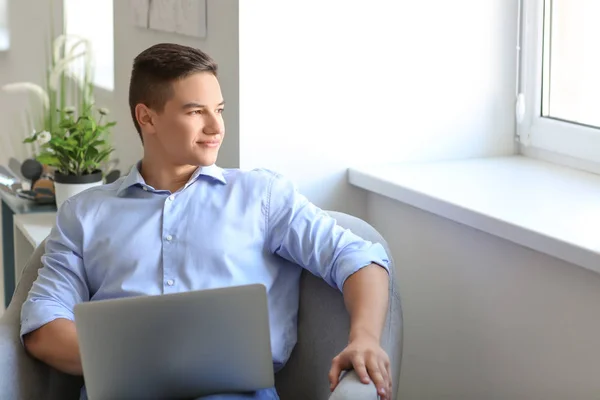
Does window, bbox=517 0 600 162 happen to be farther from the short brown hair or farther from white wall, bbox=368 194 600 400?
the short brown hair

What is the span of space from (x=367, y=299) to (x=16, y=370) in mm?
605

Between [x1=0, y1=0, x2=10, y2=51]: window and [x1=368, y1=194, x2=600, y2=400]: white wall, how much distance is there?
114 inches

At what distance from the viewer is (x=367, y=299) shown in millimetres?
1628

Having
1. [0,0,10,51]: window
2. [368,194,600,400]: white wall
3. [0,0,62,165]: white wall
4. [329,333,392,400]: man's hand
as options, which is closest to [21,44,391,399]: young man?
[329,333,392,400]: man's hand

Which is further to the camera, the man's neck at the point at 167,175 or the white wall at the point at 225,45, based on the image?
the white wall at the point at 225,45

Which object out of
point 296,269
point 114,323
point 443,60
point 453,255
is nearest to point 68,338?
point 114,323

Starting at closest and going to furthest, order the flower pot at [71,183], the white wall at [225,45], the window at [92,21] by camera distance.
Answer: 1. the white wall at [225,45]
2. the flower pot at [71,183]
3. the window at [92,21]

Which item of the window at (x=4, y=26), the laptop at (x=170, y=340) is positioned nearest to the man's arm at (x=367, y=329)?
the laptop at (x=170, y=340)

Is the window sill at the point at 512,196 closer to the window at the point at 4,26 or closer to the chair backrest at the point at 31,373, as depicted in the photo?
the chair backrest at the point at 31,373

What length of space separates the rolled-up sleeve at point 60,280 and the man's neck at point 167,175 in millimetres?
161

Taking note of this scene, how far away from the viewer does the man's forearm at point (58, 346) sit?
1.65 m

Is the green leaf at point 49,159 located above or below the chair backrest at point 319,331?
above

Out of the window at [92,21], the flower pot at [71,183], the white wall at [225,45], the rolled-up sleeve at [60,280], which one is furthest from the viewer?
the window at [92,21]

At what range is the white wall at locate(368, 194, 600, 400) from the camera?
1.74 meters
